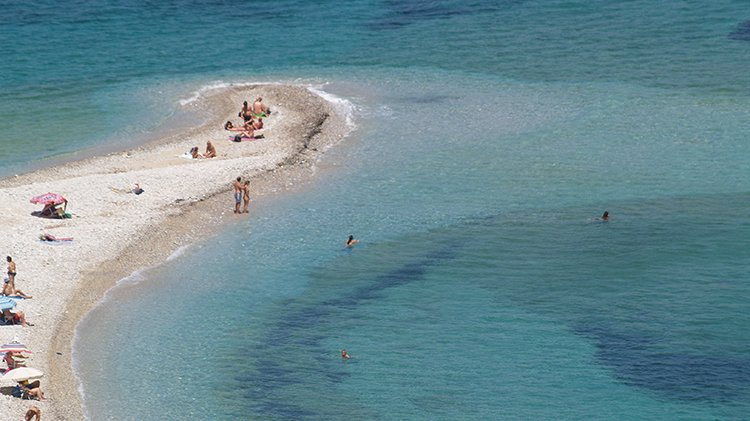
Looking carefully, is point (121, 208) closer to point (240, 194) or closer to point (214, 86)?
point (240, 194)

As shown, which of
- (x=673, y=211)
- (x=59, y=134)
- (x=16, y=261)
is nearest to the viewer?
(x=16, y=261)

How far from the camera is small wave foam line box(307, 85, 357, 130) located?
211ft

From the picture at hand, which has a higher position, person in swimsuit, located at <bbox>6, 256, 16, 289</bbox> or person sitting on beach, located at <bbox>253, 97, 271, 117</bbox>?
person sitting on beach, located at <bbox>253, 97, 271, 117</bbox>

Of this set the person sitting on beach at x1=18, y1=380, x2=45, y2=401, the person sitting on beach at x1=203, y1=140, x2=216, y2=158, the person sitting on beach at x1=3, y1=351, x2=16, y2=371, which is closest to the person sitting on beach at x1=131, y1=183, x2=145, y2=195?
the person sitting on beach at x1=203, y1=140, x2=216, y2=158

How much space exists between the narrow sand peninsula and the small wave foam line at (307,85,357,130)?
437 mm

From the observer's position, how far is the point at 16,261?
146ft

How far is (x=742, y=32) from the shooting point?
253ft

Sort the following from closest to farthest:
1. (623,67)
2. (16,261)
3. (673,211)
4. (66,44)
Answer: (16,261) → (673,211) → (623,67) → (66,44)

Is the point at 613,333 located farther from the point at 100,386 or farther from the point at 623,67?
the point at 623,67

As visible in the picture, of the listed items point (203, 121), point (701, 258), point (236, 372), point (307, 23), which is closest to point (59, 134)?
point (203, 121)

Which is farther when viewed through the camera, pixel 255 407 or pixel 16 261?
pixel 16 261

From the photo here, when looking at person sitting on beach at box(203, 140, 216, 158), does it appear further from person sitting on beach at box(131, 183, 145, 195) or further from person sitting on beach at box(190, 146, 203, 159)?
person sitting on beach at box(131, 183, 145, 195)

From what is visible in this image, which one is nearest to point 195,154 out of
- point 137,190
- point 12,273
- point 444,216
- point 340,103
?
→ point 137,190

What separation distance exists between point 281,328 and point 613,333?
11.2 m
